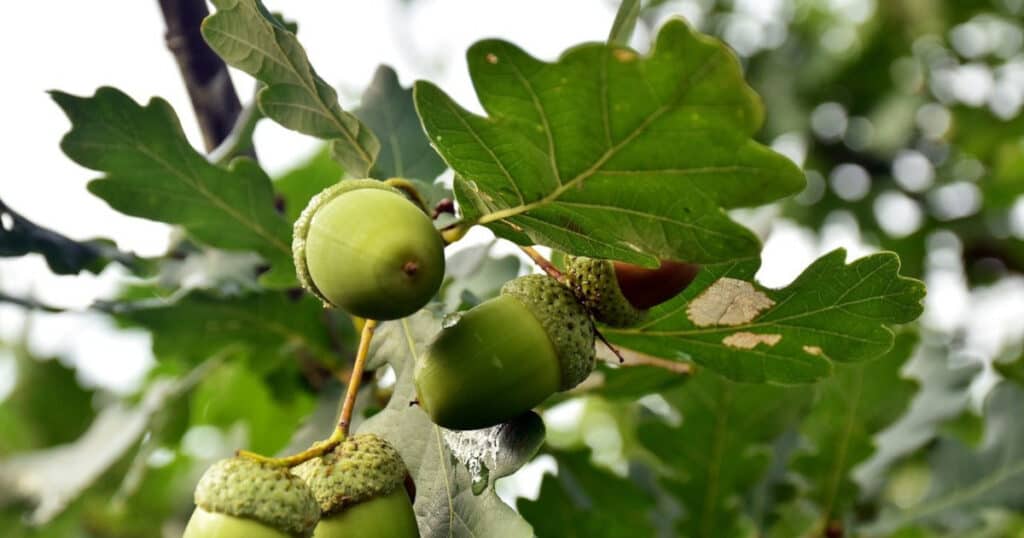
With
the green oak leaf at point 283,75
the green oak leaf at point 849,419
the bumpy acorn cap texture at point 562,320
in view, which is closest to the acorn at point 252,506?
the bumpy acorn cap texture at point 562,320

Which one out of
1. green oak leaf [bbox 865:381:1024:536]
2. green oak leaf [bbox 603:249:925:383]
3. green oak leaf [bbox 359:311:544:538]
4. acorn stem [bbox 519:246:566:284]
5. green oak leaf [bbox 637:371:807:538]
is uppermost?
acorn stem [bbox 519:246:566:284]

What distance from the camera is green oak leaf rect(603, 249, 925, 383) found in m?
1.02

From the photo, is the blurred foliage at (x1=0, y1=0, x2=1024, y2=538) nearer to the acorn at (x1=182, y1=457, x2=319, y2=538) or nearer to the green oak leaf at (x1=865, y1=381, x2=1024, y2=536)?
the green oak leaf at (x1=865, y1=381, x2=1024, y2=536)

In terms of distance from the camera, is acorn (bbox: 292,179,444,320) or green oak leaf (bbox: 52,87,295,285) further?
green oak leaf (bbox: 52,87,295,285)

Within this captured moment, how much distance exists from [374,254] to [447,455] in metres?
0.31

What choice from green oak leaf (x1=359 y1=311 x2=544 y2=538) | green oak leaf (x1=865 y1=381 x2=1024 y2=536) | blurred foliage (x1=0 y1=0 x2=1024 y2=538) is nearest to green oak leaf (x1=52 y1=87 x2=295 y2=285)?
blurred foliage (x1=0 y1=0 x2=1024 y2=538)

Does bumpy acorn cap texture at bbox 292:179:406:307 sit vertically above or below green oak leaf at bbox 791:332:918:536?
above

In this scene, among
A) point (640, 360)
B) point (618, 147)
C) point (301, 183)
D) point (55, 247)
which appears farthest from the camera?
point (301, 183)

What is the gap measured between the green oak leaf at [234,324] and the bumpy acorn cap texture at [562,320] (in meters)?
0.76

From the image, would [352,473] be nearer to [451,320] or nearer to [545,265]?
[451,320]

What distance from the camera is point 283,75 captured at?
109 centimetres

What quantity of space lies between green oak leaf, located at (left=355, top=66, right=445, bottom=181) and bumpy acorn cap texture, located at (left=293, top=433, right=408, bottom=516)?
584 millimetres

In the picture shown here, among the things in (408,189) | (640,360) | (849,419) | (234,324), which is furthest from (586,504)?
(408,189)

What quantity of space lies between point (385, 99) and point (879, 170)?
2.23 m
